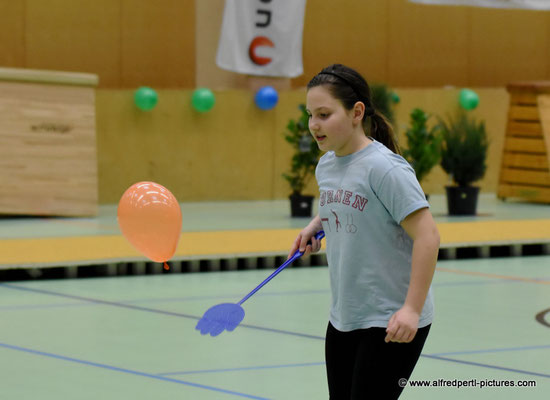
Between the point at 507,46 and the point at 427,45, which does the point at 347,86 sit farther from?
the point at 507,46

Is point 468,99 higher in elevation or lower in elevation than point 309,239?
higher

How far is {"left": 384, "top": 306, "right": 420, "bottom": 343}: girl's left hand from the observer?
2.60 meters

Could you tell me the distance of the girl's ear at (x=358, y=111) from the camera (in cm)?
287

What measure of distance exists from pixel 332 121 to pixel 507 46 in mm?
12350

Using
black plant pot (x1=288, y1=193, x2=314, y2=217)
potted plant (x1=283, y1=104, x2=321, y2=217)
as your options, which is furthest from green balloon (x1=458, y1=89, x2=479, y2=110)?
black plant pot (x1=288, y1=193, x2=314, y2=217)

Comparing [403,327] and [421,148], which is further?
[421,148]

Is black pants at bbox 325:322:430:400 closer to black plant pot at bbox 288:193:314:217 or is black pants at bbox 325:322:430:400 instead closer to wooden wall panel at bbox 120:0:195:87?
black plant pot at bbox 288:193:314:217

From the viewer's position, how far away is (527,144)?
12305mm

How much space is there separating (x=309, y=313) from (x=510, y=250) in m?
3.30

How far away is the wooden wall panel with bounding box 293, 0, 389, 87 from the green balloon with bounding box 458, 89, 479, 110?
123 cm

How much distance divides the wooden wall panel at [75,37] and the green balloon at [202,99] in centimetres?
112

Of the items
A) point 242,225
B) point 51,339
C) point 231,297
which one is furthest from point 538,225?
point 51,339

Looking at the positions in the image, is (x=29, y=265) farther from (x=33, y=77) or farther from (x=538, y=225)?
(x=538, y=225)

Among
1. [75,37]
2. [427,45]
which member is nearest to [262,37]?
[75,37]
